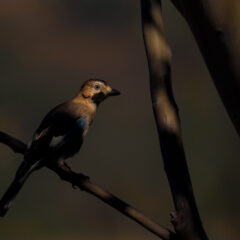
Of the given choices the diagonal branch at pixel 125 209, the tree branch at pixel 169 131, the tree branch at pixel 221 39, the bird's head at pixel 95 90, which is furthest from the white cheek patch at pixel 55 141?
the tree branch at pixel 221 39

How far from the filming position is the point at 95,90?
112 inches

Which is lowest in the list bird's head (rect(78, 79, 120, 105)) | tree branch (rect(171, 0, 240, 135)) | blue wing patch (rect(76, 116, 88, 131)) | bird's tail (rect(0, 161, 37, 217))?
bird's tail (rect(0, 161, 37, 217))

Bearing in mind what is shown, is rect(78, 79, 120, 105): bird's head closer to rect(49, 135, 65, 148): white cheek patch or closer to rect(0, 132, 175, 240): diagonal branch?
rect(49, 135, 65, 148): white cheek patch

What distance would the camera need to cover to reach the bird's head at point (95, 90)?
2.81 metres

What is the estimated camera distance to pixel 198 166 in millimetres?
4602

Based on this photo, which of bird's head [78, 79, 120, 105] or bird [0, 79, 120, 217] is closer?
bird [0, 79, 120, 217]

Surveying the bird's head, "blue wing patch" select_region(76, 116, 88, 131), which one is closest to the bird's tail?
"blue wing patch" select_region(76, 116, 88, 131)

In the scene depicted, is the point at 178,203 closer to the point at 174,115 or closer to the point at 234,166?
the point at 174,115

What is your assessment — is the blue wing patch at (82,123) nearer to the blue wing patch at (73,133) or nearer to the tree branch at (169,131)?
the blue wing patch at (73,133)

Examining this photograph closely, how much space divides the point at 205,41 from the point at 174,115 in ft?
1.32

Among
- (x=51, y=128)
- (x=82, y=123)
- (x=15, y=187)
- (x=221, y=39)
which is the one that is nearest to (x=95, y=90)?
(x=82, y=123)

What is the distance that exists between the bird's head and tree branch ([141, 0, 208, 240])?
42.4 inches

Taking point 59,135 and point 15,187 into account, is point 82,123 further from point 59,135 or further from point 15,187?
point 15,187

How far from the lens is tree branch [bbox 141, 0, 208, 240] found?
1.57 meters
